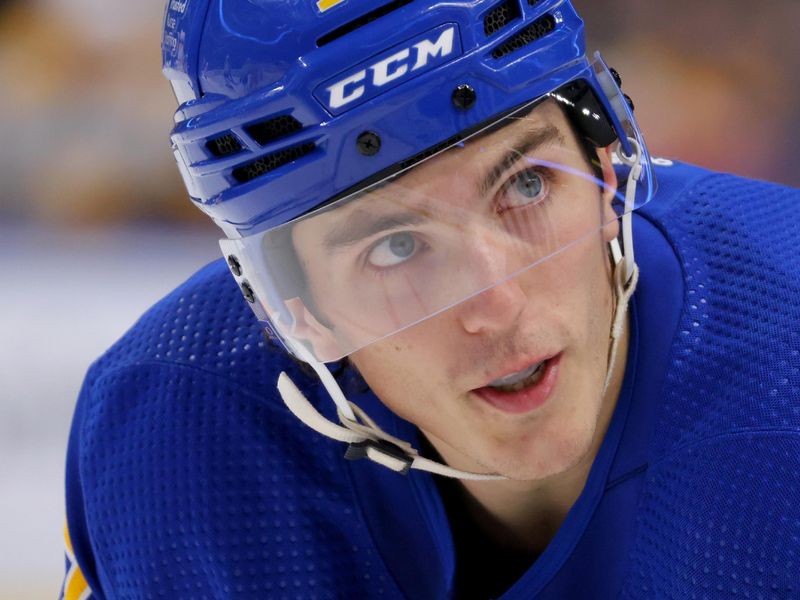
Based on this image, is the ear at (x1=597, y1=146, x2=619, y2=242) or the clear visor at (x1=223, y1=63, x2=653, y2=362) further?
the ear at (x1=597, y1=146, x2=619, y2=242)

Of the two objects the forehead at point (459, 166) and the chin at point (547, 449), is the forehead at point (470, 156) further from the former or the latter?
the chin at point (547, 449)

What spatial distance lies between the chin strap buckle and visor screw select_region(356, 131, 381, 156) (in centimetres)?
46

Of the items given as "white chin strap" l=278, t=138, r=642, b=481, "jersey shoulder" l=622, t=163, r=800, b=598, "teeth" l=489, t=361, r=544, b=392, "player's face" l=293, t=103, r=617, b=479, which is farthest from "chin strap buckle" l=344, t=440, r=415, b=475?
"jersey shoulder" l=622, t=163, r=800, b=598

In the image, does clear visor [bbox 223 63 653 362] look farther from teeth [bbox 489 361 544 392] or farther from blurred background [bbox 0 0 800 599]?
blurred background [bbox 0 0 800 599]

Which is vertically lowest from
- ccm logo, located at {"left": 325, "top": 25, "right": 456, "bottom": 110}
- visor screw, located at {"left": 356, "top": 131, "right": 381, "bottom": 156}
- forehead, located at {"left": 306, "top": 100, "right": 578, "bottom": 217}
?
forehead, located at {"left": 306, "top": 100, "right": 578, "bottom": 217}

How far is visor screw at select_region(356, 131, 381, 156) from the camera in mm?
1314

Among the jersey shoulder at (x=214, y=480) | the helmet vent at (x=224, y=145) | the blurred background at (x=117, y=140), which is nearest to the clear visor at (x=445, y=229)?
the helmet vent at (x=224, y=145)

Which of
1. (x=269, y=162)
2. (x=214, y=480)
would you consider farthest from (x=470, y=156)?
(x=214, y=480)

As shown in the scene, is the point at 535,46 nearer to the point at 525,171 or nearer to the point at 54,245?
the point at 525,171

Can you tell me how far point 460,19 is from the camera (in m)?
1.30

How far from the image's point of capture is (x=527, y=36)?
1375 mm

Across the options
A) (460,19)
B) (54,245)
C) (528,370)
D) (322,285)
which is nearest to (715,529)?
(528,370)

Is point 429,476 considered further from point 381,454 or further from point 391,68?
point 391,68

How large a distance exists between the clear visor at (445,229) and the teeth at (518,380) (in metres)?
0.13
